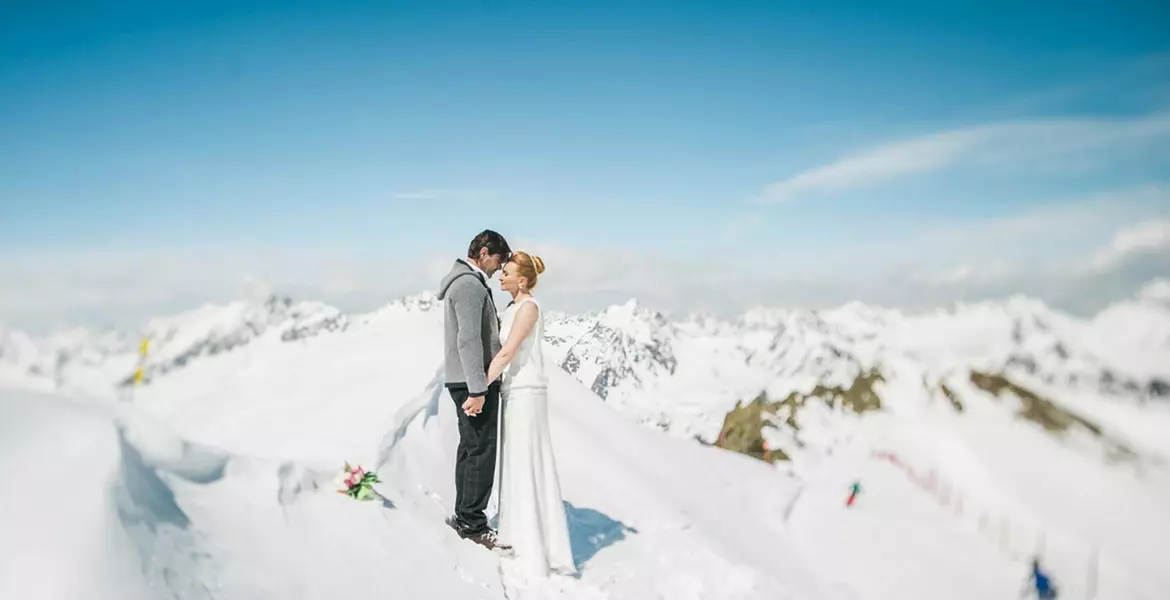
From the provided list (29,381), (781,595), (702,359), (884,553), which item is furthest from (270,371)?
(702,359)

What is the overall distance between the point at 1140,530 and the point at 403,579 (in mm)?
8750

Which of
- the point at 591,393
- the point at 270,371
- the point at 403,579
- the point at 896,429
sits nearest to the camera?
the point at 403,579

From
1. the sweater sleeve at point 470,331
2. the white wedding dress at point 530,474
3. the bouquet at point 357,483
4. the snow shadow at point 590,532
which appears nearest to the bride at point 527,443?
the white wedding dress at point 530,474

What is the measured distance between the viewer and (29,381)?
11.2 ft

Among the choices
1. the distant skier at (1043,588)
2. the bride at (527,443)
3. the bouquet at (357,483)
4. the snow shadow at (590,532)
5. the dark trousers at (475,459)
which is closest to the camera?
the bouquet at (357,483)

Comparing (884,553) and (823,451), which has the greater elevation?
(823,451)

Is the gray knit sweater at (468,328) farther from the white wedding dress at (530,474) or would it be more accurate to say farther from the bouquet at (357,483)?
the bouquet at (357,483)

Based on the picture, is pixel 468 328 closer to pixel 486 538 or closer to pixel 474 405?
pixel 474 405

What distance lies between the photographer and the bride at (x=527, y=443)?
5.64 m

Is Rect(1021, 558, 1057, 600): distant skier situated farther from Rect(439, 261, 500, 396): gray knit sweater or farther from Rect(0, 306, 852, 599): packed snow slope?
Rect(439, 261, 500, 396): gray knit sweater

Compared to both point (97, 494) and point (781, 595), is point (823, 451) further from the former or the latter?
point (97, 494)

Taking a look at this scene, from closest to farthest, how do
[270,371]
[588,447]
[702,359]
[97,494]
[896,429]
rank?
[97,494], [270,371], [588,447], [896,429], [702,359]

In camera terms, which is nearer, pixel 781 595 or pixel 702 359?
pixel 781 595

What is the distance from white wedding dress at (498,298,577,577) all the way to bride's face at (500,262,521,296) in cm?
13
